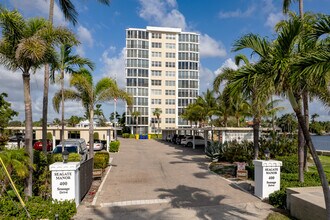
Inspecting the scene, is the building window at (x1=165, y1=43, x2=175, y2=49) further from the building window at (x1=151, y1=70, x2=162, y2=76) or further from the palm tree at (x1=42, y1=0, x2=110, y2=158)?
the palm tree at (x1=42, y1=0, x2=110, y2=158)

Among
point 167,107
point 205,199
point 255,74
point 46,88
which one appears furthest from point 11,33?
point 167,107

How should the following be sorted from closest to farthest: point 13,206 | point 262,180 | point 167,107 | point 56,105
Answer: point 13,206, point 262,180, point 56,105, point 167,107

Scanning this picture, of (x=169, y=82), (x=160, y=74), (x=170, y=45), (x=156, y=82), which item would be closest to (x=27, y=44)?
(x=156, y=82)

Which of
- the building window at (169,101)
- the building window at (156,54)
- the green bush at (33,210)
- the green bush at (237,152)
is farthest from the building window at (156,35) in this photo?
the green bush at (33,210)

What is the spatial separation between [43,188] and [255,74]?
7599mm

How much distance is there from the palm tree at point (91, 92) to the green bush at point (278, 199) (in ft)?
35.3

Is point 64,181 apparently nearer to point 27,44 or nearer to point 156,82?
point 27,44

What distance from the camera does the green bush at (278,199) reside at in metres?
9.64

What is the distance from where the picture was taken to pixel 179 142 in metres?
44.2

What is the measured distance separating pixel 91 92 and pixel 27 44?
375 inches

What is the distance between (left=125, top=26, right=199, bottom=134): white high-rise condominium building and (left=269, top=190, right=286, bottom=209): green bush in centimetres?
7101

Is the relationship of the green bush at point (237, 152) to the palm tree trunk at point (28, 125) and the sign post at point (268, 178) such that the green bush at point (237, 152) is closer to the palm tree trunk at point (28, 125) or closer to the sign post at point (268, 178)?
the sign post at point (268, 178)

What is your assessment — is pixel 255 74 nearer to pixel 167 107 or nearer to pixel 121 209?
pixel 121 209

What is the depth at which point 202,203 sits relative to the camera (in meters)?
10.2
